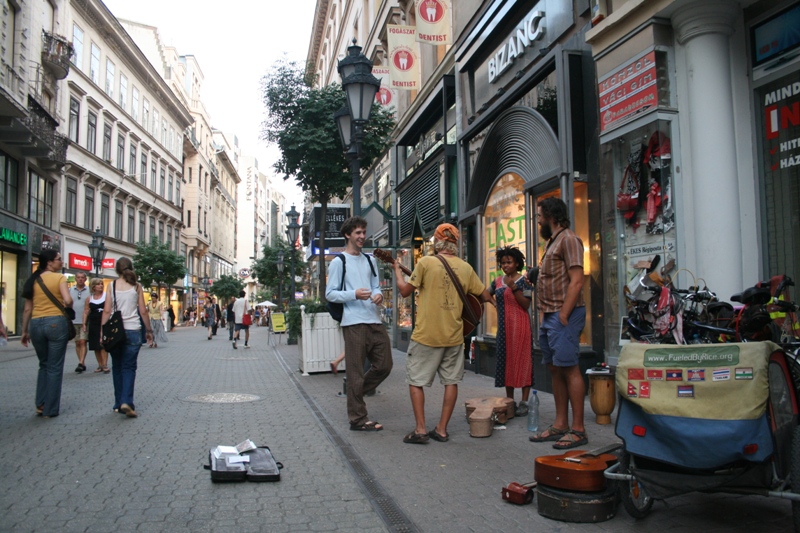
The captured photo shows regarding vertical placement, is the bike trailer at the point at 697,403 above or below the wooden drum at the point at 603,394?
above

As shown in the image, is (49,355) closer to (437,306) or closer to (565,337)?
(437,306)

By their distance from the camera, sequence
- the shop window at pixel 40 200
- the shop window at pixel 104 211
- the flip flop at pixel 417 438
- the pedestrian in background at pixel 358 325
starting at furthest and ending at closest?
the shop window at pixel 104 211
the shop window at pixel 40 200
the pedestrian in background at pixel 358 325
the flip flop at pixel 417 438

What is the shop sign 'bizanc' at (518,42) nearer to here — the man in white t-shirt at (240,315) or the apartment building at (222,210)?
the man in white t-shirt at (240,315)

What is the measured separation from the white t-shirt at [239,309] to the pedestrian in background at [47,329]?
573 inches

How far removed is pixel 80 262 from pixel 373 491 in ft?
114

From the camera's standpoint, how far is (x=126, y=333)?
7152mm

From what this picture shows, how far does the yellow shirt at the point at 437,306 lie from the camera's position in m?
5.73

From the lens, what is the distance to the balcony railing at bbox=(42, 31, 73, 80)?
2839 centimetres

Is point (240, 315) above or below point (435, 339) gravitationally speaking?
above

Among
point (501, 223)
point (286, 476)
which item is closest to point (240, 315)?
point (501, 223)

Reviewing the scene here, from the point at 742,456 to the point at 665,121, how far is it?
4.75 meters

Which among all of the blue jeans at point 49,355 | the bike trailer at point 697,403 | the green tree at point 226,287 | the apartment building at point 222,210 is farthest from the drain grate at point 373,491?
the apartment building at point 222,210

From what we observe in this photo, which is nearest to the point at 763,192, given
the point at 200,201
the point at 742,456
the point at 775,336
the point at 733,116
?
the point at 733,116

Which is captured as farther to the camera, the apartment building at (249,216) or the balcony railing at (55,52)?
the apartment building at (249,216)
